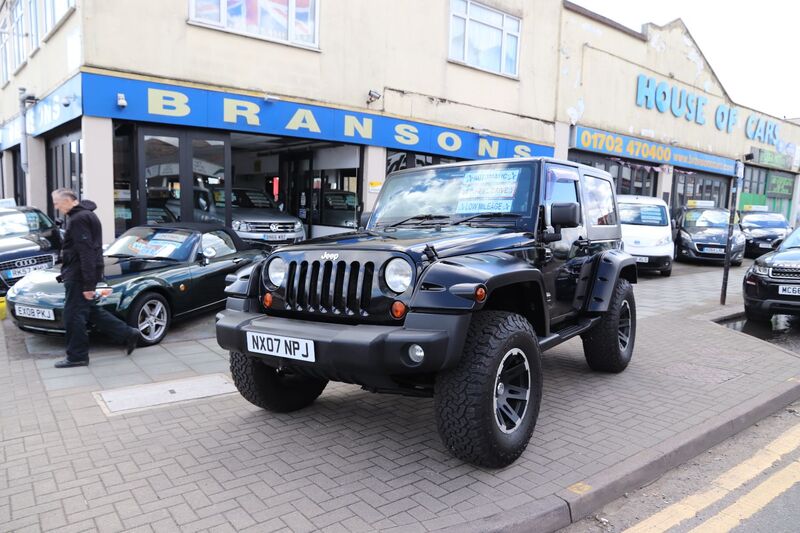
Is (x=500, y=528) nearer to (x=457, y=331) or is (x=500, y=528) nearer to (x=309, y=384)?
(x=457, y=331)

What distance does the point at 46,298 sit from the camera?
6.30 metres

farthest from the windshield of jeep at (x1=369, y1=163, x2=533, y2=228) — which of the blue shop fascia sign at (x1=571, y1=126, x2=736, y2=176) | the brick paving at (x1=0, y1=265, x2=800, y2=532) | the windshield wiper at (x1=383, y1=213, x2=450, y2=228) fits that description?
the blue shop fascia sign at (x1=571, y1=126, x2=736, y2=176)

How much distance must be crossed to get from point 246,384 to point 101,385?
1851 mm

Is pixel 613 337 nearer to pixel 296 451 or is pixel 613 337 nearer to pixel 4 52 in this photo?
pixel 296 451

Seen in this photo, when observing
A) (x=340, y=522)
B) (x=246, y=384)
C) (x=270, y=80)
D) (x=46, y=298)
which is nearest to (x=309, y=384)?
(x=246, y=384)

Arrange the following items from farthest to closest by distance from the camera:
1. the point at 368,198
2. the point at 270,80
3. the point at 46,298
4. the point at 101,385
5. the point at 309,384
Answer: the point at 368,198
the point at 270,80
the point at 46,298
the point at 101,385
the point at 309,384

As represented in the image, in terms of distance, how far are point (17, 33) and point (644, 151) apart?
20.1 meters

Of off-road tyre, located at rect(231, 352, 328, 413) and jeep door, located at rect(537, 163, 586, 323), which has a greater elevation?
jeep door, located at rect(537, 163, 586, 323)

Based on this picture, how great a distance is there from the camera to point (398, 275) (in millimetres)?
3453

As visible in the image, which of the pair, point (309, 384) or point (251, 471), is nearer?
point (251, 471)

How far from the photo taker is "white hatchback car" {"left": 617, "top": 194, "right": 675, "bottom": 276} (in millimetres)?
13406

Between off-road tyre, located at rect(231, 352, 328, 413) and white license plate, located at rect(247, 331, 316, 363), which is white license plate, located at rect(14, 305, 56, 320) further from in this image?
white license plate, located at rect(247, 331, 316, 363)

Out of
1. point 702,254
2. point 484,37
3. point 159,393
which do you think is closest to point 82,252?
point 159,393

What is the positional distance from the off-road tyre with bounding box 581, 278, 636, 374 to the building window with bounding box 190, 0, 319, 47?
29.6ft
